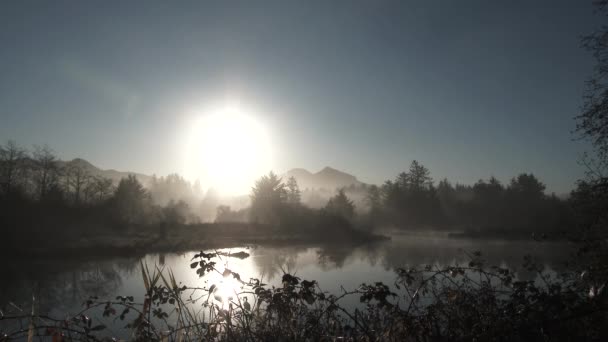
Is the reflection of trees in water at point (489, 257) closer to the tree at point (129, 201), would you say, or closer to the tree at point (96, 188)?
the tree at point (129, 201)

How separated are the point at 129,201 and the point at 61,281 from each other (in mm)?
22823

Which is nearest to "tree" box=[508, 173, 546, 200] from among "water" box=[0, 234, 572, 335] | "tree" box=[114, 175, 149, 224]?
"water" box=[0, 234, 572, 335]

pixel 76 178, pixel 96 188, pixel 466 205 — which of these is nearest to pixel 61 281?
pixel 96 188

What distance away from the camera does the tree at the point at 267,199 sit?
4581 cm

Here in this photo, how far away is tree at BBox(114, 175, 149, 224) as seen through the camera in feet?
118

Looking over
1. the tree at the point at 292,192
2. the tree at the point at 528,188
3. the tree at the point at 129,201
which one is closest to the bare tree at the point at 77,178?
the tree at the point at 129,201

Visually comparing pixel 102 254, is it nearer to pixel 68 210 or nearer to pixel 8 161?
pixel 68 210

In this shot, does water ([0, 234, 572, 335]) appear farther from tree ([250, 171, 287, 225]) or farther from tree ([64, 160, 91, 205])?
tree ([250, 171, 287, 225])

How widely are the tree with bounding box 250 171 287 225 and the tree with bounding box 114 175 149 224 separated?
14.0 m

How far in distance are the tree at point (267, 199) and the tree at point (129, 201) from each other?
13951mm

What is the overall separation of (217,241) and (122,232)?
983cm

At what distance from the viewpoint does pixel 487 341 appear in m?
2.73

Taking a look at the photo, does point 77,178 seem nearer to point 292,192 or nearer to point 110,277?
point 110,277

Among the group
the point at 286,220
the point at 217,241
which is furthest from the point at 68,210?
the point at 286,220
